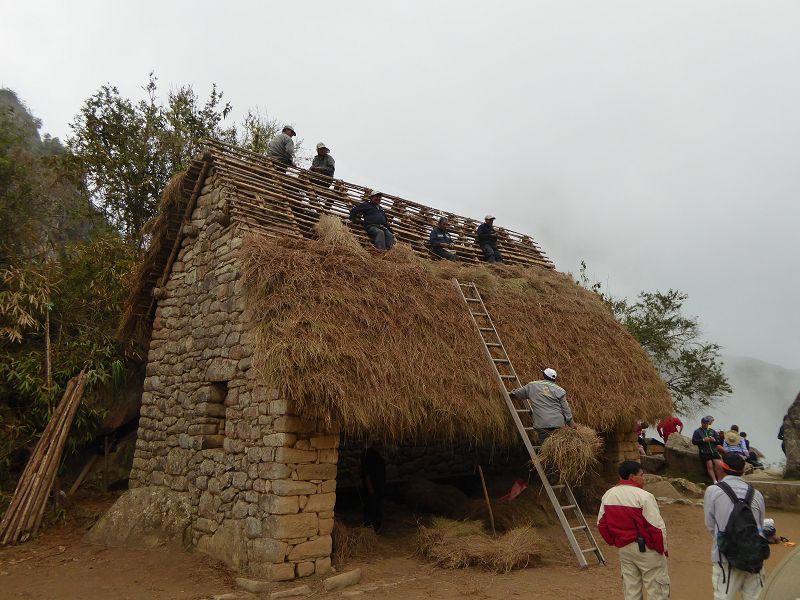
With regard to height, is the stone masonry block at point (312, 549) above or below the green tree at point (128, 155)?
below

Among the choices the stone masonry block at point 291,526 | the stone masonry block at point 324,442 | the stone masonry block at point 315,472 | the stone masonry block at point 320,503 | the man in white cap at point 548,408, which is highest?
the man in white cap at point 548,408

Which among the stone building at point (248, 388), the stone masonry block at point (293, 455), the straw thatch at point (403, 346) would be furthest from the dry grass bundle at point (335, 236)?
the stone masonry block at point (293, 455)

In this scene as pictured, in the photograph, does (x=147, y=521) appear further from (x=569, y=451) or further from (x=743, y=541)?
(x=743, y=541)

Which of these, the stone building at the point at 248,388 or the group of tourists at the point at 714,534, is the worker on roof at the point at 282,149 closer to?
the stone building at the point at 248,388

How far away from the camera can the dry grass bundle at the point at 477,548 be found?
6227mm

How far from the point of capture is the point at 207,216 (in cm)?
822

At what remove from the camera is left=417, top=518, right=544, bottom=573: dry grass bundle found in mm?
6227

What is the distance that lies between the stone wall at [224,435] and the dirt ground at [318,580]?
410mm

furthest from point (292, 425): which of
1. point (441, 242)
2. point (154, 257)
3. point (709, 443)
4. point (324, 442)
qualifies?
point (709, 443)

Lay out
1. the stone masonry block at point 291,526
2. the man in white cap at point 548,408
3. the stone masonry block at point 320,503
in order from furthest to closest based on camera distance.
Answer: the man in white cap at point 548,408, the stone masonry block at point 320,503, the stone masonry block at point 291,526

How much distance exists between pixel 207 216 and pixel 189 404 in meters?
2.70

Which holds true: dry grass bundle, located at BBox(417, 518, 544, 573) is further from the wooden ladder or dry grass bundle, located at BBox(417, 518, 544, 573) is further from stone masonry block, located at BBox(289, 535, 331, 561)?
stone masonry block, located at BBox(289, 535, 331, 561)

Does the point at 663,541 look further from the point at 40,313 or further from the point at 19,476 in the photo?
the point at 40,313

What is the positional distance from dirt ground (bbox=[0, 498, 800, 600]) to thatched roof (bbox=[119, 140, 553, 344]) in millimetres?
3839
